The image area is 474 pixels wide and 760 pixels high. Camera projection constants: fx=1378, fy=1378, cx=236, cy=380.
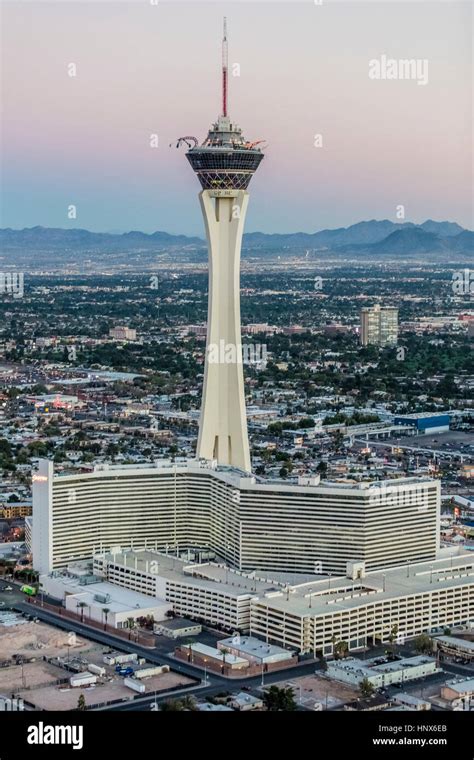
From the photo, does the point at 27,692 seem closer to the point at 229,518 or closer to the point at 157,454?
the point at 229,518

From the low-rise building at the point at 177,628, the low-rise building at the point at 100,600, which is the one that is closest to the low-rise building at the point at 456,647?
the low-rise building at the point at 177,628

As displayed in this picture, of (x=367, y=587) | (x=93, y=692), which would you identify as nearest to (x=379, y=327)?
(x=367, y=587)

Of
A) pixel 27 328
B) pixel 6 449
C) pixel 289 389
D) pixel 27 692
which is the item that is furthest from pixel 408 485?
pixel 27 328

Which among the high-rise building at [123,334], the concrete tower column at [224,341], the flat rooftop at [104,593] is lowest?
the flat rooftop at [104,593]

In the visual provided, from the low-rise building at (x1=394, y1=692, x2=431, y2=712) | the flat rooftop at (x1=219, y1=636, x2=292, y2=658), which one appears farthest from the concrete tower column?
the low-rise building at (x1=394, y1=692, x2=431, y2=712)

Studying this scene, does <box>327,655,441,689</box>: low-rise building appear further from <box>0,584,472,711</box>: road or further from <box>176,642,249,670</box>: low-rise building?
<box>176,642,249,670</box>: low-rise building

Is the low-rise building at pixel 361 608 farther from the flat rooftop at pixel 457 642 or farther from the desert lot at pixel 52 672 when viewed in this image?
the desert lot at pixel 52 672
